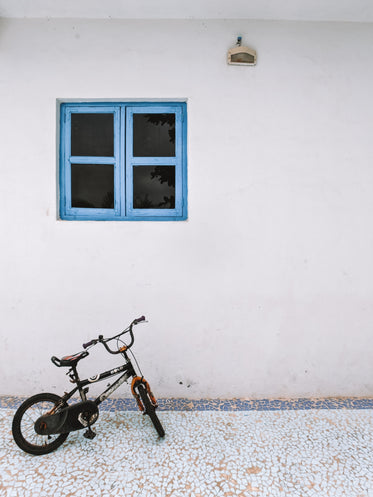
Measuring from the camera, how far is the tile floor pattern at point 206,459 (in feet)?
5.43

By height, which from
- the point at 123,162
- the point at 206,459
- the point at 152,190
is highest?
the point at 123,162

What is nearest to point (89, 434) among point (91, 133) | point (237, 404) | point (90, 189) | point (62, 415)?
point (62, 415)

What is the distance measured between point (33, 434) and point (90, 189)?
2.00 m

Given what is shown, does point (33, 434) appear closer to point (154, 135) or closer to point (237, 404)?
point (237, 404)

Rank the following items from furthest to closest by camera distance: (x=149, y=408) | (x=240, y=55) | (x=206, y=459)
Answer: (x=240, y=55), (x=149, y=408), (x=206, y=459)

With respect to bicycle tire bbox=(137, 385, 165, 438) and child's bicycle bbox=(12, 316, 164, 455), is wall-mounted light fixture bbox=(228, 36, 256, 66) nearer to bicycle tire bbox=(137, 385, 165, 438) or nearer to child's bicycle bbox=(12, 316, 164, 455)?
child's bicycle bbox=(12, 316, 164, 455)

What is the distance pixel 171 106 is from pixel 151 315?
193 centimetres

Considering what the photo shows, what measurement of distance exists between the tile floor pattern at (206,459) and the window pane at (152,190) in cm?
181

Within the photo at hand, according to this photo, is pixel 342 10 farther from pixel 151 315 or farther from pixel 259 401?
pixel 259 401

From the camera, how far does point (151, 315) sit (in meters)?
2.55

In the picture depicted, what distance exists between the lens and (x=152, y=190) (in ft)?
8.74

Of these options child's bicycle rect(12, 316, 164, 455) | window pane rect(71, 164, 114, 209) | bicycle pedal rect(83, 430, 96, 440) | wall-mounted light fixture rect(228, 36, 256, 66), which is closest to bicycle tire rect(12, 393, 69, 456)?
child's bicycle rect(12, 316, 164, 455)

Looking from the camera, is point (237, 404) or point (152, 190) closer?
point (237, 404)

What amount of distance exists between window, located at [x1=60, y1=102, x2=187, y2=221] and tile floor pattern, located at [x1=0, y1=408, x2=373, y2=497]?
1753mm
